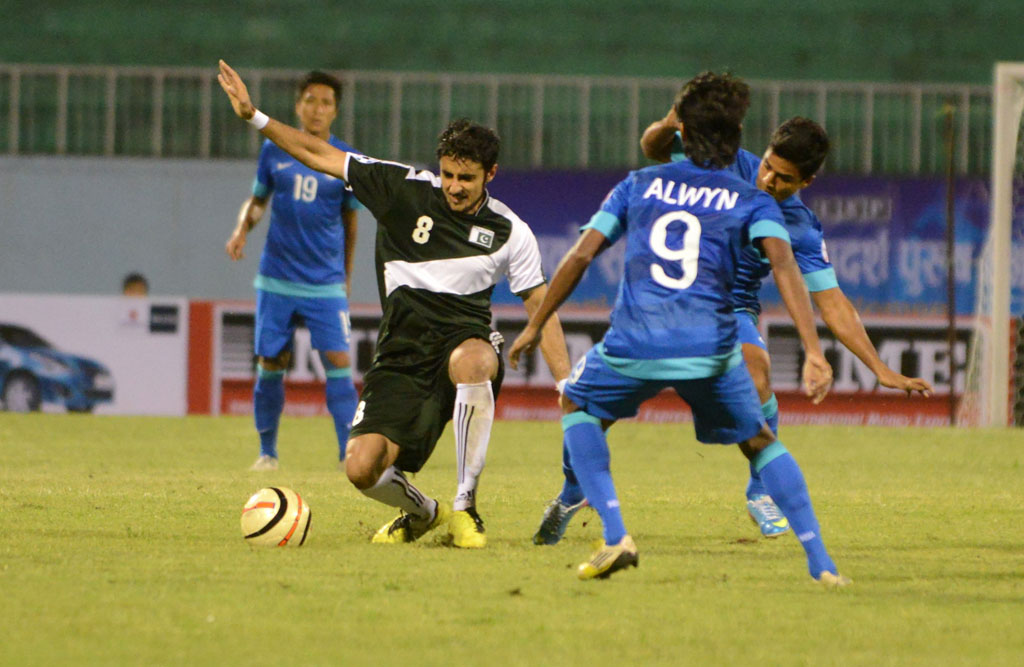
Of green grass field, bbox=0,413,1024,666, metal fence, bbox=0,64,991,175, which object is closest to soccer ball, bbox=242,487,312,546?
green grass field, bbox=0,413,1024,666

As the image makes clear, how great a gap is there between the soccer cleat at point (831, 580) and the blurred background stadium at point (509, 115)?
992cm

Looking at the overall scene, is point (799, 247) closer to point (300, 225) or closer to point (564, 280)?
point (564, 280)

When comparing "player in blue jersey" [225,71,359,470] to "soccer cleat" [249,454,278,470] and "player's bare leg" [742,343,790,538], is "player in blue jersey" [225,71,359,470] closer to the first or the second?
"soccer cleat" [249,454,278,470]

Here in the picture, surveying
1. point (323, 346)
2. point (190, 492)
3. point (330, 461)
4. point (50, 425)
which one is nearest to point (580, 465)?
point (190, 492)

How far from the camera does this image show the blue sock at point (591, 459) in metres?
4.99

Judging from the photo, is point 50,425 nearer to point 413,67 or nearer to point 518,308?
point 518,308

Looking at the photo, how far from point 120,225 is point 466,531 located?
10.7 metres

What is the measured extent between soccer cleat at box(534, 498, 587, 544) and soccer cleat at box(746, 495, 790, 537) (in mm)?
982

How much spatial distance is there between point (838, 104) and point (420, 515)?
1166cm

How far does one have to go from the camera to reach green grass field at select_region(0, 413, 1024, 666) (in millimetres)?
3881

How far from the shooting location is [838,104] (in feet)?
54.1

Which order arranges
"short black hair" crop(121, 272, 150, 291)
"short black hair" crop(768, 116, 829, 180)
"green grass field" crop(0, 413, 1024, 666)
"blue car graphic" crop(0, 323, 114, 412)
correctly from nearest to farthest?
"green grass field" crop(0, 413, 1024, 666), "short black hair" crop(768, 116, 829, 180), "blue car graphic" crop(0, 323, 114, 412), "short black hair" crop(121, 272, 150, 291)

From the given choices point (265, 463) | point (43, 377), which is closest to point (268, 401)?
point (265, 463)

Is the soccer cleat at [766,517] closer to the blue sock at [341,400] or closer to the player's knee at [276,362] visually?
the blue sock at [341,400]
